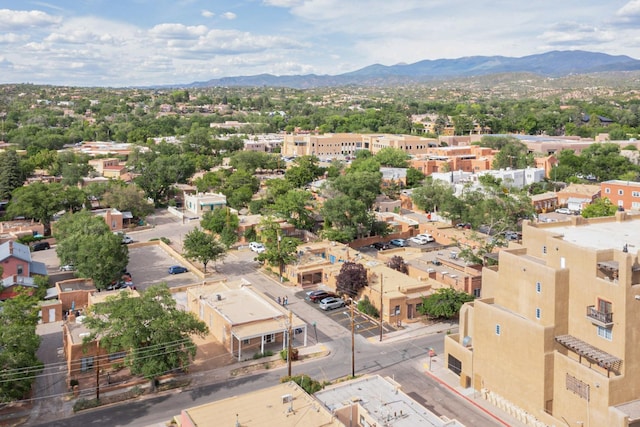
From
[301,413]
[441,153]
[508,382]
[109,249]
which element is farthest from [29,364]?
[441,153]

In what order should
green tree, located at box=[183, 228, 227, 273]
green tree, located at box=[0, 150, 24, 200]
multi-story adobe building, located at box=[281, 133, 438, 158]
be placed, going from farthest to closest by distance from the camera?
multi-story adobe building, located at box=[281, 133, 438, 158], green tree, located at box=[0, 150, 24, 200], green tree, located at box=[183, 228, 227, 273]

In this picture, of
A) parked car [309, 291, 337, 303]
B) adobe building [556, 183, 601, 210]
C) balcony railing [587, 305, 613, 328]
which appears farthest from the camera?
adobe building [556, 183, 601, 210]

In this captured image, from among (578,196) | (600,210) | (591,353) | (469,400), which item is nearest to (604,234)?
(591,353)

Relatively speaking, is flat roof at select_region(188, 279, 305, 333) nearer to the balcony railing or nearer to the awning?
the awning

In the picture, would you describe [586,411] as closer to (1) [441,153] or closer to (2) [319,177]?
(2) [319,177]

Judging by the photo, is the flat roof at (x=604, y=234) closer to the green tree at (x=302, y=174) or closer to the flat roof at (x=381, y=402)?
the flat roof at (x=381, y=402)

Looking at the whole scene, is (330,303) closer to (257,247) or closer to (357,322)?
(357,322)

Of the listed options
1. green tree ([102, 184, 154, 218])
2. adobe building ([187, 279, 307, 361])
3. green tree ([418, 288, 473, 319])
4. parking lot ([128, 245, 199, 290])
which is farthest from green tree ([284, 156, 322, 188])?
green tree ([418, 288, 473, 319])

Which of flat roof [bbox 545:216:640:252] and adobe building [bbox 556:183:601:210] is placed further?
adobe building [bbox 556:183:601:210]
